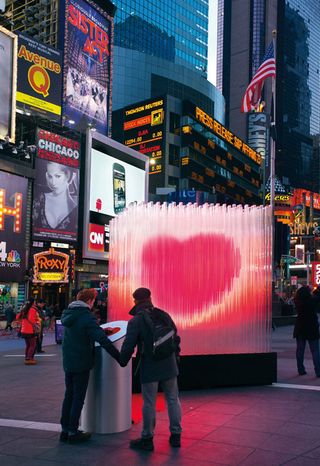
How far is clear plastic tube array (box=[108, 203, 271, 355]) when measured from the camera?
9.00 metres

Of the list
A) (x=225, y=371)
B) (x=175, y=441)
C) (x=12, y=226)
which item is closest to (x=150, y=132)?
(x=12, y=226)

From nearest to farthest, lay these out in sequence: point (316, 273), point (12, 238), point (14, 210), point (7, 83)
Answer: point (316, 273) < point (7, 83) < point (12, 238) < point (14, 210)

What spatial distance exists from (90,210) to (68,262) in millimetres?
5698

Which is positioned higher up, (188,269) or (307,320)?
(188,269)

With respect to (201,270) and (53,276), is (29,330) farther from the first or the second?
(53,276)

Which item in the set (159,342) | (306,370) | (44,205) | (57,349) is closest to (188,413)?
(159,342)

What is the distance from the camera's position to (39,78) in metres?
37.5

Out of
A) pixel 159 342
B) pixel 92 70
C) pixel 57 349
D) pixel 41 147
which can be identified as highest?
pixel 92 70

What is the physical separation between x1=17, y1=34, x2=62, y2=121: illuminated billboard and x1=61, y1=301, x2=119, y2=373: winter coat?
32.2 meters

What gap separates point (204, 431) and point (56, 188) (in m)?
31.8

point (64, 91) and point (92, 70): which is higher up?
point (92, 70)

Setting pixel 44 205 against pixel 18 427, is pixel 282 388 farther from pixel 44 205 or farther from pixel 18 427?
pixel 44 205

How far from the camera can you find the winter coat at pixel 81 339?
5949mm

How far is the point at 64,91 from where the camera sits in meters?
40.1
